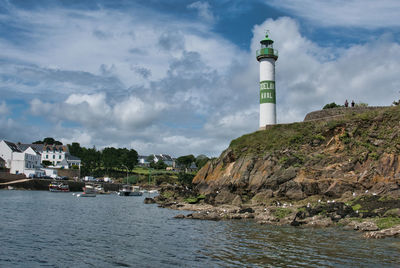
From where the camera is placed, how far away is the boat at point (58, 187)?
107625 millimetres

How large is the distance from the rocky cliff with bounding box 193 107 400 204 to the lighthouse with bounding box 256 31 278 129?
322 centimetres

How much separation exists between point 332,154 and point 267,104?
60.2 ft

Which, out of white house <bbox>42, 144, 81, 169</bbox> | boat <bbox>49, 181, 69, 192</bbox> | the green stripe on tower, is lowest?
boat <bbox>49, 181, 69, 192</bbox>

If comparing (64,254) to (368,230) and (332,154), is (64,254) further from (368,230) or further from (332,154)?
(332,154)

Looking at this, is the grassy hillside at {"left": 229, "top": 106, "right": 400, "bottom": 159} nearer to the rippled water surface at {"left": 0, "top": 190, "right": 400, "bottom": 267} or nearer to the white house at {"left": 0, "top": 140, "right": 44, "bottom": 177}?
the rippled water surface at {"left": 0, "top": 190, "right": 400, "bottom": 267}

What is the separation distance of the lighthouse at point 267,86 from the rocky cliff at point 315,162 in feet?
10.5

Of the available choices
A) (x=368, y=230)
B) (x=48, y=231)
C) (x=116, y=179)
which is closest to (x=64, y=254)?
(x=48, y=231)

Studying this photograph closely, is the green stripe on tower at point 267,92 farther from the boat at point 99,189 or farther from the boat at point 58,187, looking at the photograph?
the boat at point 58,187

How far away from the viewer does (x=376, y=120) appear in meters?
50.8

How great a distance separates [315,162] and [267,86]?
20761 millimetres

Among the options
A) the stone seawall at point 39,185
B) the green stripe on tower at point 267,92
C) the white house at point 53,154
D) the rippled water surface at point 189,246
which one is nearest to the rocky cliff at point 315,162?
the green stripe on tower at point 267,92

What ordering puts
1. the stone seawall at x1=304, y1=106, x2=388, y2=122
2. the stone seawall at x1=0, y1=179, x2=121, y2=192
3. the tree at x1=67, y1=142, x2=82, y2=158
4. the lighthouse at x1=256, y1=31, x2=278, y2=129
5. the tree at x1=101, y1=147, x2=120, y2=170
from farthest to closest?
1. the tree at x1=67, y1=142, x2=82, y2=158
2. the tree at x1=101, y1=147, x2=120, y2=170
3. the stone seawall at x1=0, y1=179, x2=121, y2=192
4. the lighthouse at x1=256, y1=31, x2=278, y2=129
5. the stone seawall at x1=304, y1=106, x2=388, y2=122

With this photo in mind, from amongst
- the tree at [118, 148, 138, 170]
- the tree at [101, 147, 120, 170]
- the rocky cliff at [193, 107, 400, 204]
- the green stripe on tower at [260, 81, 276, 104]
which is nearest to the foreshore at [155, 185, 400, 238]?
the rocky cliff at [193, 107, 400, 204]

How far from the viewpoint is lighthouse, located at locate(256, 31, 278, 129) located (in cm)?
6494
